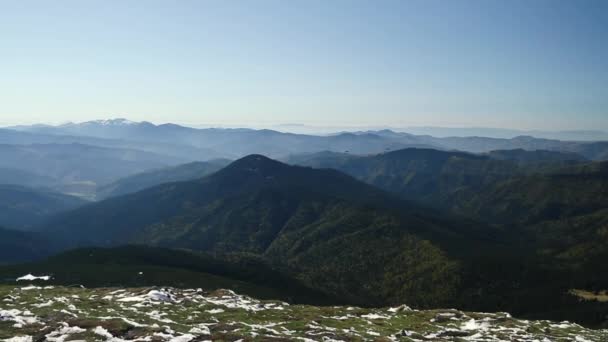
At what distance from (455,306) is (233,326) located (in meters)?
175

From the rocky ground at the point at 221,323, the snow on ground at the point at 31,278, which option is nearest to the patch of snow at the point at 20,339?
the rocky ground at the point at 221,323

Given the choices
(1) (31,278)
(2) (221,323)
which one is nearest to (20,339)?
(2) (221,323)

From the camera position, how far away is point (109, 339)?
4184cm

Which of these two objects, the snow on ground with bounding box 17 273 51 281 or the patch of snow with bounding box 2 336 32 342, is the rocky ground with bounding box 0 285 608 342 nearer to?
the patch of snow with bounding box 2 336 32 342

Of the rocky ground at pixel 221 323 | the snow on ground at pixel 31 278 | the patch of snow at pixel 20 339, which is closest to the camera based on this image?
the patch of snow at pixel 20 339

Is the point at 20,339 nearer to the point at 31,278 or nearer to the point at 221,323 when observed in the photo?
the point at 221,323

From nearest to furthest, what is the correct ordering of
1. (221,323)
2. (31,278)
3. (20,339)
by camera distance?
1. (20,339)
2. (221,323)
3. (31,278)

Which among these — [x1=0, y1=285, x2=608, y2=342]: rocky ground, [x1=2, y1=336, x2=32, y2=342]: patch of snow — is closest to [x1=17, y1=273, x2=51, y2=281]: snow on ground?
[x1=0, y1=285, x2=608, y2=342]: rocky ground

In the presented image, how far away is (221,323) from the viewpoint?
5241cm

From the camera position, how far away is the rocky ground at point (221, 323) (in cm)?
4400

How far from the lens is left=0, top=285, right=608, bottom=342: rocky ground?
A: 44000 millimetres

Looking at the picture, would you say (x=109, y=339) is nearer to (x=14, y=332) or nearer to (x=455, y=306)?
(x=14, y=332)

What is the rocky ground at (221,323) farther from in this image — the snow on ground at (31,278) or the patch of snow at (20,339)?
the snow on ground at (31,278)

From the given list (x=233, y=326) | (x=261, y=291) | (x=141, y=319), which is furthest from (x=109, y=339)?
(x=261, y=291)
